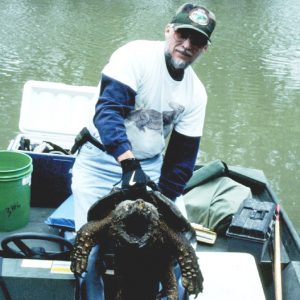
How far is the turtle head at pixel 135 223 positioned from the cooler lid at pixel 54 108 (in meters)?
2.80

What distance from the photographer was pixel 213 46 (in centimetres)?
1305

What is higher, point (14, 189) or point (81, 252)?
point (81, 252)

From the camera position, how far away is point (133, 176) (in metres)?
2.42

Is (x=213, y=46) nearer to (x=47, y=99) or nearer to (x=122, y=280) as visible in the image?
(x=47, y=99)

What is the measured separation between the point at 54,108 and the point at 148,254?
2886 millimetres

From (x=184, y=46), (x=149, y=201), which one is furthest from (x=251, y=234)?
(x=184, y=46)

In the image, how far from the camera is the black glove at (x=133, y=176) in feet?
7.80

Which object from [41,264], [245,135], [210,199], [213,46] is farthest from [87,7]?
[41,264]

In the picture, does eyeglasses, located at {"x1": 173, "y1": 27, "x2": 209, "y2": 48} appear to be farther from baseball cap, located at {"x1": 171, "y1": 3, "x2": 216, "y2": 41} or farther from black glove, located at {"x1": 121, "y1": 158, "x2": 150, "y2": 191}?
black glove, located at {"x1": 121, "y1": 158, "x2": 150, "y2": 191}

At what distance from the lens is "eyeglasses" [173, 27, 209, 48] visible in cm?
270

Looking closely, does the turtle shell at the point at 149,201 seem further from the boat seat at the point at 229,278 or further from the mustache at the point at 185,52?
the mustache at the point at 185,52

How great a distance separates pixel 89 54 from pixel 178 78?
29.2 feet

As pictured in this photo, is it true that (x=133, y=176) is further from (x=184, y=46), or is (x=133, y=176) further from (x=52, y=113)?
(x=52, y=113)

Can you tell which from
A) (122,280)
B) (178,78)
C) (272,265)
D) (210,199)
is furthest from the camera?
(210,199)
